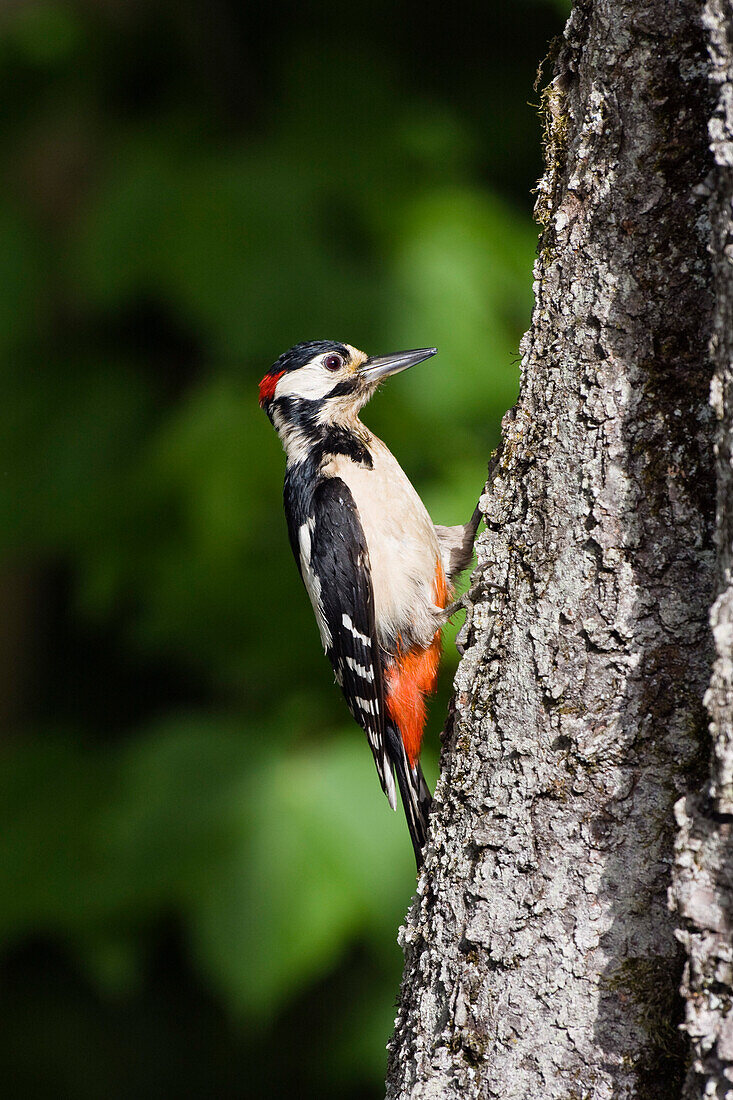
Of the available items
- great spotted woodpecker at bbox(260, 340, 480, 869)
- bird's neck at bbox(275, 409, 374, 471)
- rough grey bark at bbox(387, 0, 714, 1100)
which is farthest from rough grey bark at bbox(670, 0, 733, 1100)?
bird's neck at bbox(275, 409, 374, 471)

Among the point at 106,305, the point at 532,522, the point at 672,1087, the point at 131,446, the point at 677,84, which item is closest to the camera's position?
the point at 672,1087

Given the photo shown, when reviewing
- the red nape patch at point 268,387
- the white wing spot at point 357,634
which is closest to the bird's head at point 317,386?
the red nape patch at point 268,387

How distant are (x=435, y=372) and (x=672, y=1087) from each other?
6.84 ft

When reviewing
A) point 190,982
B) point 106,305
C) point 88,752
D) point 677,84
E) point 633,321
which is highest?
point 106,305

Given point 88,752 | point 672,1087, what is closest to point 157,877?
point 88,752

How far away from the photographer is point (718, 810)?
1.15 meters

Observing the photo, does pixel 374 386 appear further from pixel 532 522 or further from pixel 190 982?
pixel 190 982

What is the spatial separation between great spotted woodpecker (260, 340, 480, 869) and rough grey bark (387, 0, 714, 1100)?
112 centimetres

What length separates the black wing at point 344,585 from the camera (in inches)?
109

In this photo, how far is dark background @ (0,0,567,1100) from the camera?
289 cm

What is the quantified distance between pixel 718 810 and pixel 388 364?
6.35 ft

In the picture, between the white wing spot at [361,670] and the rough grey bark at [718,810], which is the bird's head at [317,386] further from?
the rough grey bark at [718,810]

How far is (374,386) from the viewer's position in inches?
118

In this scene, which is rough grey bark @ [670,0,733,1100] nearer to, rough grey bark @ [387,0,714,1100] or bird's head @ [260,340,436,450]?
rough grey bark @ [387,0,714,1100]
